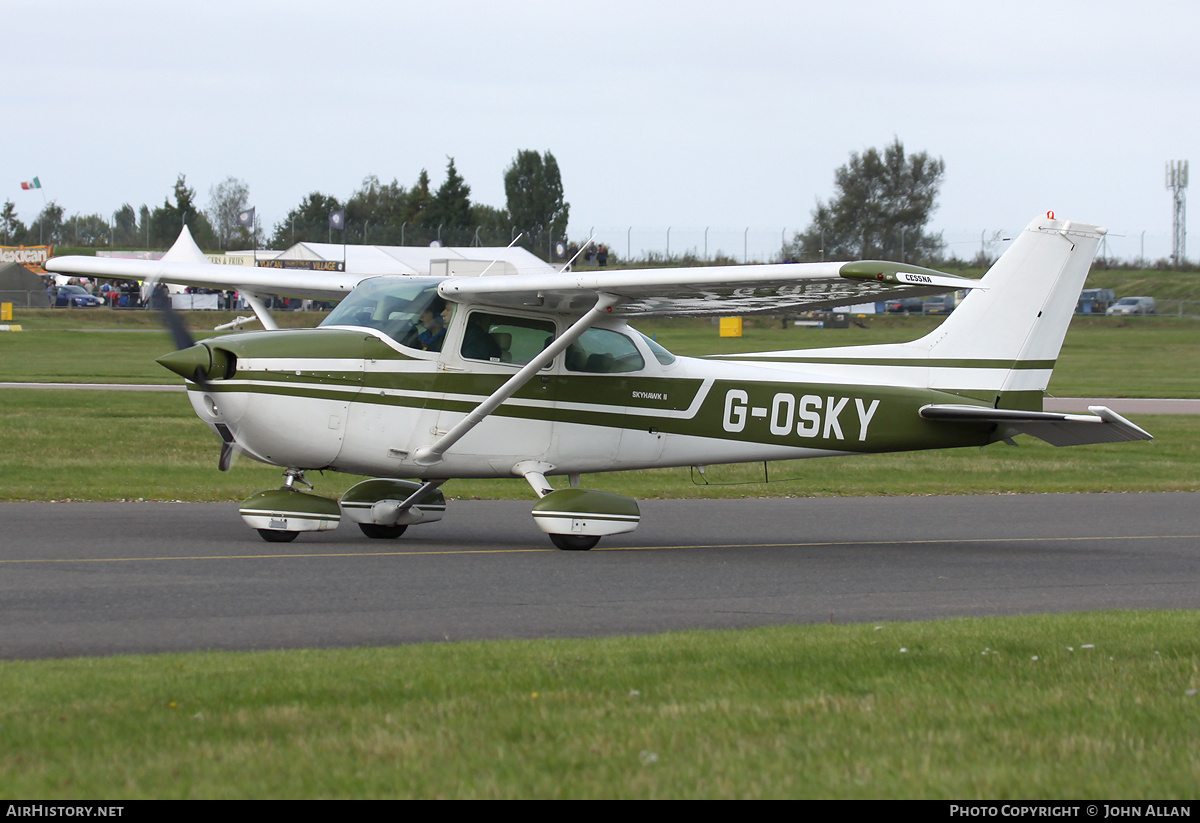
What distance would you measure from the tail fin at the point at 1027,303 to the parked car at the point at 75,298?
64.7 m

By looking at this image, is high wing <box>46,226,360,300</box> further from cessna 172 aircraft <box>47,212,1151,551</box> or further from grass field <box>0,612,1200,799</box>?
grass field <box>0,612,1200,799</box>

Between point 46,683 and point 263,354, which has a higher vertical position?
point 263,354

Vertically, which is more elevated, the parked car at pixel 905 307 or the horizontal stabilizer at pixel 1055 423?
the parked car at pixel 905 307

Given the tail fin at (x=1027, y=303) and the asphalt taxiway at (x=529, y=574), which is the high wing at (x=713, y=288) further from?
the tail fin at (x=1027, y=303)

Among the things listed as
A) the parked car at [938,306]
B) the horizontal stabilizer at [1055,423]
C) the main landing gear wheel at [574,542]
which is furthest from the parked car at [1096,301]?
the main landing gear wheel at [574,542]

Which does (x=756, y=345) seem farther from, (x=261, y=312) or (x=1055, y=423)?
(x=261, y=312)

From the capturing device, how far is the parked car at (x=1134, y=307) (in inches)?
2928

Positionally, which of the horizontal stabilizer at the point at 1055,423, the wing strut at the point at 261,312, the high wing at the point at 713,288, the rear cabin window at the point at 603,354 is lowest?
the horizontal stabilizer at the point at 1055,423

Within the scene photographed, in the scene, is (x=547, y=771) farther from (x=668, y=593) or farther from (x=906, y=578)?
(x=906, y=578)

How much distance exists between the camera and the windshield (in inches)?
Answer: 435

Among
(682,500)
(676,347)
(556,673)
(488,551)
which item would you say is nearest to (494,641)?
(556,673)

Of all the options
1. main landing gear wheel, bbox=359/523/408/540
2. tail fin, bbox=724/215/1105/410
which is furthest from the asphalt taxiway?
tail fin, bbox=724/215/1105/410

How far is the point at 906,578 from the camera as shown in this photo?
33.8 feet

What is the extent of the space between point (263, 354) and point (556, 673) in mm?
5410
